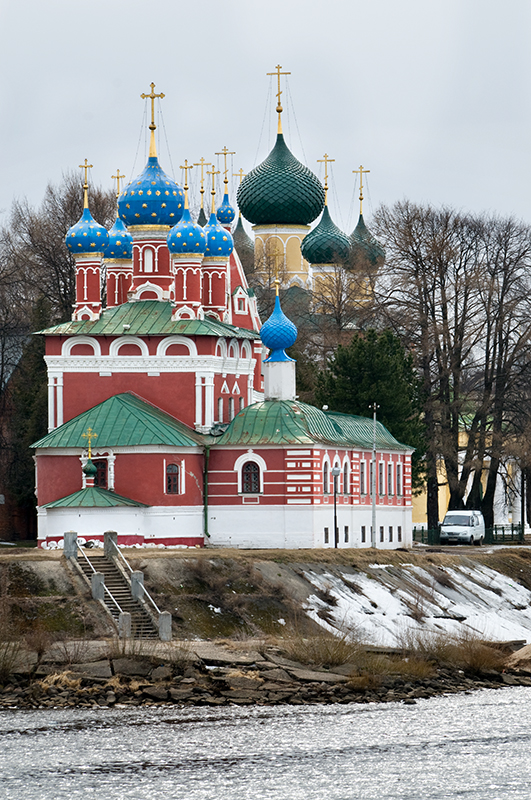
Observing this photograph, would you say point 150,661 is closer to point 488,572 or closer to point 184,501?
point 184,501

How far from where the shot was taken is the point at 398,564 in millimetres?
49500

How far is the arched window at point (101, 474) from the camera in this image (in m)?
48.0

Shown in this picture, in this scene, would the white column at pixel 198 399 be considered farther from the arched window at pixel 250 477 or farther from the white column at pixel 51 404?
the white column at pixel 51 404

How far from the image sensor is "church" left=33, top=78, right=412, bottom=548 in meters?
47.8

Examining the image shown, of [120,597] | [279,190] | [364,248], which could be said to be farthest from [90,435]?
[364,248]

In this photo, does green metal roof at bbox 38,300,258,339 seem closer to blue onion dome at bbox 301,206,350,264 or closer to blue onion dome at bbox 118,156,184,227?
blue onion dome at bbox 118,156,184,227

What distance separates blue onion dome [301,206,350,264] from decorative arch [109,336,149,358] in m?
24.2

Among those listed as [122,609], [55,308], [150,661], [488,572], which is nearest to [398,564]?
[488,572]

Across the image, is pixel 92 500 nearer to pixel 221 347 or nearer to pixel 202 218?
pixel 221 347

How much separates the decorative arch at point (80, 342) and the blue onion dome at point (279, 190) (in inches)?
872

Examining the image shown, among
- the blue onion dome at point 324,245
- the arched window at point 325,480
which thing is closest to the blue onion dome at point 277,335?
the arched window at point 325,480

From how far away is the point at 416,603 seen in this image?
46250mm

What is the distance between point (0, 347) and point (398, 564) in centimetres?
2084

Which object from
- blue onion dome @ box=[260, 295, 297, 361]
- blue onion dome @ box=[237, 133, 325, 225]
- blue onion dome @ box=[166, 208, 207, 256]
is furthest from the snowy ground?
blue onion dome @ box=[237, 133, 325, 225]
